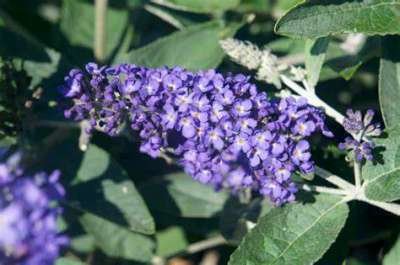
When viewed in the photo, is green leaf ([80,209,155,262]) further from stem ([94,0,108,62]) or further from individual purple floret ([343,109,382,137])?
individual purple floret ([343,109,382,137])

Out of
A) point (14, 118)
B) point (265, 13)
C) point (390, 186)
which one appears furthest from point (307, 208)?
point (265, 13)

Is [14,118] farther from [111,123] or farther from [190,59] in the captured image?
[190,59]

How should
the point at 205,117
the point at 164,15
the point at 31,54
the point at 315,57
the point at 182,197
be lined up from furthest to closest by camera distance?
the point at 164,15 < the point at 182,197 < the point at 31,54 < the point at 315,57 < the point at 205,117

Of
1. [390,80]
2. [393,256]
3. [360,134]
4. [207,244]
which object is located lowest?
[207,244]

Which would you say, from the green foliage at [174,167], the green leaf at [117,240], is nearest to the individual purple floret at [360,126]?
the green foliage at [174,167]

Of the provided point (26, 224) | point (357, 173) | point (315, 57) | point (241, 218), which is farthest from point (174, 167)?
point (26, 224)

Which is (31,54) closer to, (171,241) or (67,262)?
(67,262)

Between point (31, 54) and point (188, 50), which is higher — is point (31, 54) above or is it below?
below
